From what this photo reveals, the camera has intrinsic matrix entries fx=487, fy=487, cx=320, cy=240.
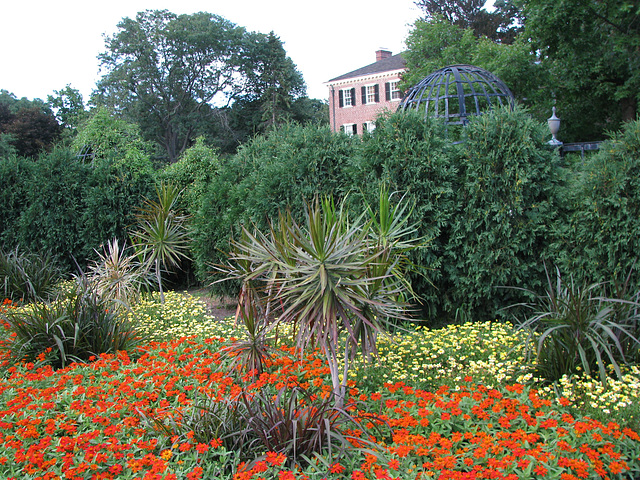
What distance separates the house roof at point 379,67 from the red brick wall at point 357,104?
14.2 inches

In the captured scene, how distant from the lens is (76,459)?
2947mm

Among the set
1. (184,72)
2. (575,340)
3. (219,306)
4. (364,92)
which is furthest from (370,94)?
(575,340)

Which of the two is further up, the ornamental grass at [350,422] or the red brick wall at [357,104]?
the red brick wall at [357,104]

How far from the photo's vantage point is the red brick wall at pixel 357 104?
119ft

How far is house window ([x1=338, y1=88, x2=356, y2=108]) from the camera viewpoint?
3806 centimetres

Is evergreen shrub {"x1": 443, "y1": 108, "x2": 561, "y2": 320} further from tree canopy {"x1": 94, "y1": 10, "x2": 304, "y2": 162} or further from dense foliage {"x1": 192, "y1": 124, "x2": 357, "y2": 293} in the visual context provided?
tree canopy {"x1": 94, "y1": 10, "x2": 304, "y2": 162}

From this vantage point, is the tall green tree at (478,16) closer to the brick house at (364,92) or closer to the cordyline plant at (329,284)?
the brick house at (364,92)

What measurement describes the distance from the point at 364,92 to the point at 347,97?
1620mm

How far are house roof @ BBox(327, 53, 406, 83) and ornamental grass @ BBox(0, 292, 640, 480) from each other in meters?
34.1

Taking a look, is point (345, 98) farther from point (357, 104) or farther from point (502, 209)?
point (502, 209)

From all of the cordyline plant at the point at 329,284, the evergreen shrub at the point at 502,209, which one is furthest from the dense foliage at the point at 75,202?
the cordyline plant at the point at 329,284

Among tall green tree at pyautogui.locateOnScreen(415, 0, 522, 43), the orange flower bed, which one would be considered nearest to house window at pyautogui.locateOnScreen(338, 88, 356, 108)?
tall green tree at pyautogui.locateOnScreen(415, 0, 522, 43)

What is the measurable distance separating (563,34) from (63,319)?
15625 mm

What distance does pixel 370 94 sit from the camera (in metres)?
37.1
